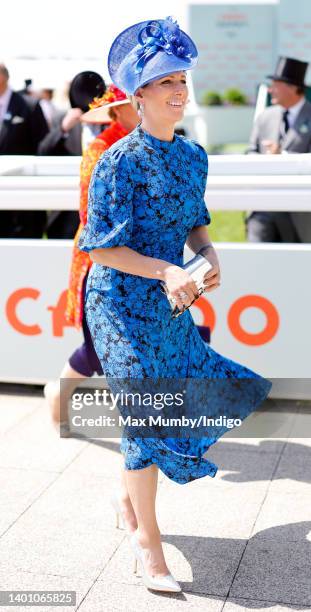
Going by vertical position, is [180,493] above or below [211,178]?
below

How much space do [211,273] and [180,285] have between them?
0.26 meters

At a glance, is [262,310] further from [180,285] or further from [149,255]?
[180,285]

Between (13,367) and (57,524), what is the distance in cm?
162

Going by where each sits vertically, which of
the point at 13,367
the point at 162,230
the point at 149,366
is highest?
the point at 162,230

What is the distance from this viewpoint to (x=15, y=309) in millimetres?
5062

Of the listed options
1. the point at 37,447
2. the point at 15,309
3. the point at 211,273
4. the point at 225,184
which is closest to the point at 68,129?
the point at 15,309

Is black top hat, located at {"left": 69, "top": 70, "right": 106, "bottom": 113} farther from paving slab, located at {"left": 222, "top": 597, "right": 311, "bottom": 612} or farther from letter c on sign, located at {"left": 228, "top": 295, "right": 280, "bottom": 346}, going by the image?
paving slab, located at {"left": 222, "top": 597, "right": 311, "bottom": 612}

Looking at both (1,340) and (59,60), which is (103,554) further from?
(59,60)

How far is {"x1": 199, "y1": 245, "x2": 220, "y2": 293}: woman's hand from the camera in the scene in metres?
3.15

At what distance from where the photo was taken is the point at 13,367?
17.0 feet

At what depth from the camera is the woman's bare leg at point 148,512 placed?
126 inches

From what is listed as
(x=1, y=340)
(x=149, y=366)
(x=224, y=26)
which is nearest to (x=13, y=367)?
(x=1, y=340)

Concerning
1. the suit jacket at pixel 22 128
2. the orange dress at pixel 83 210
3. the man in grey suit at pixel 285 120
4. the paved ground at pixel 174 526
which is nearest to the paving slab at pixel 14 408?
the paved ground at pixel 174 526

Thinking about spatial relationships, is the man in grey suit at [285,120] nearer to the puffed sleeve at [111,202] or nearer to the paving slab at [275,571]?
the paving slab at [275,571]
